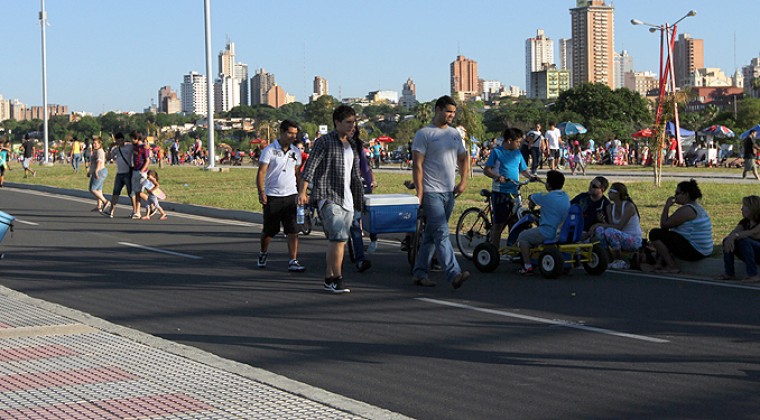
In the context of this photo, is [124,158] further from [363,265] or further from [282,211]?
[363,265]

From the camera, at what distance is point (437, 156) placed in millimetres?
10430

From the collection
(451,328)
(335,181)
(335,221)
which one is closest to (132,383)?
(451,328)

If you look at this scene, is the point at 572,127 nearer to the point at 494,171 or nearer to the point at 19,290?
the point at 494,171

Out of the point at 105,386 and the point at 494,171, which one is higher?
the point at 494,171

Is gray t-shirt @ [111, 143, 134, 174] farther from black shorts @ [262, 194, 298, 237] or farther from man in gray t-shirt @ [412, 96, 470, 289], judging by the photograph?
man in gray t-shirt @ [412, 96, 470, 289]

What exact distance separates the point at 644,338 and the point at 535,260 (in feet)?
12.0

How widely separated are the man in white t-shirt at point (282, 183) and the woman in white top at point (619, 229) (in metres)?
3.41

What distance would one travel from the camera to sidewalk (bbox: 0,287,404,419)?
595 cm

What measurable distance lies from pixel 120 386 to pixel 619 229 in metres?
7.33

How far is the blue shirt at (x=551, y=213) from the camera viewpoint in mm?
11648

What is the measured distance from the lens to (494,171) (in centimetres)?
1288

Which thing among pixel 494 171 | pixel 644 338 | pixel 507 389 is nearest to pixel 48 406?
pixel 507 389

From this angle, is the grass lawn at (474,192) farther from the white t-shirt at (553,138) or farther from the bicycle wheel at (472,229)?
the bicycle wheel at (472,229)

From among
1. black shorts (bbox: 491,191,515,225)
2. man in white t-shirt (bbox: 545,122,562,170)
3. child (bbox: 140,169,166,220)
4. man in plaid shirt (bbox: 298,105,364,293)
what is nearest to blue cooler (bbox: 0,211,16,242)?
man in plaid shirt (bbox: 298,105,364,293)
